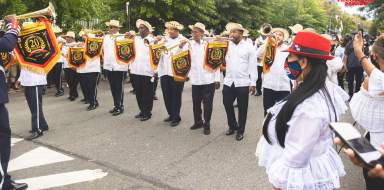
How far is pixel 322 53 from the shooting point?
2521 millimetres

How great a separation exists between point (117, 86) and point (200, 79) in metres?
2.54

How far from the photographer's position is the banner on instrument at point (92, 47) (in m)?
9.30

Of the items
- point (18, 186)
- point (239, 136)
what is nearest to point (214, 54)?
point (239, 136)

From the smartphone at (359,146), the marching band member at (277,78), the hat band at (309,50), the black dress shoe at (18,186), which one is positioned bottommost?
the black dress shoe at (18,186)

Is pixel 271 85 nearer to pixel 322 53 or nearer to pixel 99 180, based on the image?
pixel 99 180

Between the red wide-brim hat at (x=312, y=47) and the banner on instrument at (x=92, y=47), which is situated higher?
the red wide-brim hat at (x=312, y=47)

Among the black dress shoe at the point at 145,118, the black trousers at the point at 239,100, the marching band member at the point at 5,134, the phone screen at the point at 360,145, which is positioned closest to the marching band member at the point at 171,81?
the black dress shoe at the point at 145,118

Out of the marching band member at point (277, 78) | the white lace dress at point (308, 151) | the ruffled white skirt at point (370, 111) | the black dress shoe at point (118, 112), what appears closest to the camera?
the white lace dress at point (308, 151)

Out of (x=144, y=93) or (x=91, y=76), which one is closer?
(x=144, y=93)

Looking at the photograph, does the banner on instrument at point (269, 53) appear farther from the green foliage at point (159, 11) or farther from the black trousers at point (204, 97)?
the green foliage at point (159, 11)

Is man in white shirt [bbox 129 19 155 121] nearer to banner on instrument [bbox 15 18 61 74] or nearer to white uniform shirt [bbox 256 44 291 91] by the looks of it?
banner on instrument [bbox 15 18 61 74]

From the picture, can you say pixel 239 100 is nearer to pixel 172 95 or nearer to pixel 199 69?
pixel 199 69

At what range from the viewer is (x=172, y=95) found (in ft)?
26.7

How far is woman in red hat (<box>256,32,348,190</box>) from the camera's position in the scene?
7.79 feet
